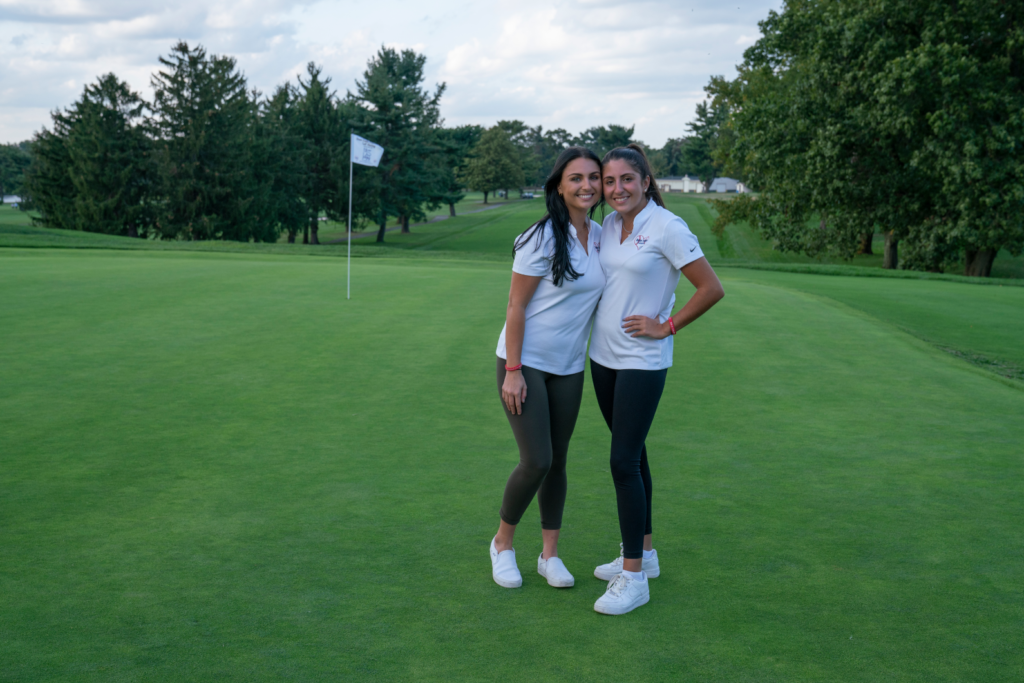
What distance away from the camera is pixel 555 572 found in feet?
11.8

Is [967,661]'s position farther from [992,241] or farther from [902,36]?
[902,36]

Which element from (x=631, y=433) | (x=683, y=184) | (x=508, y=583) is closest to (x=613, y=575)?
(x=508, y=583)

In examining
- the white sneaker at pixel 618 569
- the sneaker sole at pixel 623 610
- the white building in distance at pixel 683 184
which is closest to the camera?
the sneaker sole at pixel 623 610

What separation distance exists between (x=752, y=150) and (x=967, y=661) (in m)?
32.2

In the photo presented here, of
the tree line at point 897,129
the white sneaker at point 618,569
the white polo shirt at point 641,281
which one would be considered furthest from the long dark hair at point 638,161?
the tree line at point 897,129

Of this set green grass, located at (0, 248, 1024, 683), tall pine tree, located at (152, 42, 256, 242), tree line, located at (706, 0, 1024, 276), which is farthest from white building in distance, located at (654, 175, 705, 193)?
green grass, located at (0, 248, 1024, 683)

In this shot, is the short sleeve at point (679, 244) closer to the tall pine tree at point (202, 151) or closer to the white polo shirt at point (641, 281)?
the white polo shirt at point (641, 281)

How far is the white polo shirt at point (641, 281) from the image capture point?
3.38m

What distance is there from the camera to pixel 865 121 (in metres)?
27.2

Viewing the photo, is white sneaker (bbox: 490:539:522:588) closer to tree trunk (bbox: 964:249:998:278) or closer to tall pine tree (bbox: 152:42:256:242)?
tree trunk (bbox: 964:249:998:278)

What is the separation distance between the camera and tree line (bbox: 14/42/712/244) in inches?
1815

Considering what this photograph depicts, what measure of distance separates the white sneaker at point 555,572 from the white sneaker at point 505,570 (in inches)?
4.8

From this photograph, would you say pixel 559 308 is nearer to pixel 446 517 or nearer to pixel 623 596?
pixel 623 596

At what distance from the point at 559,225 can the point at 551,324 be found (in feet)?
1.42
